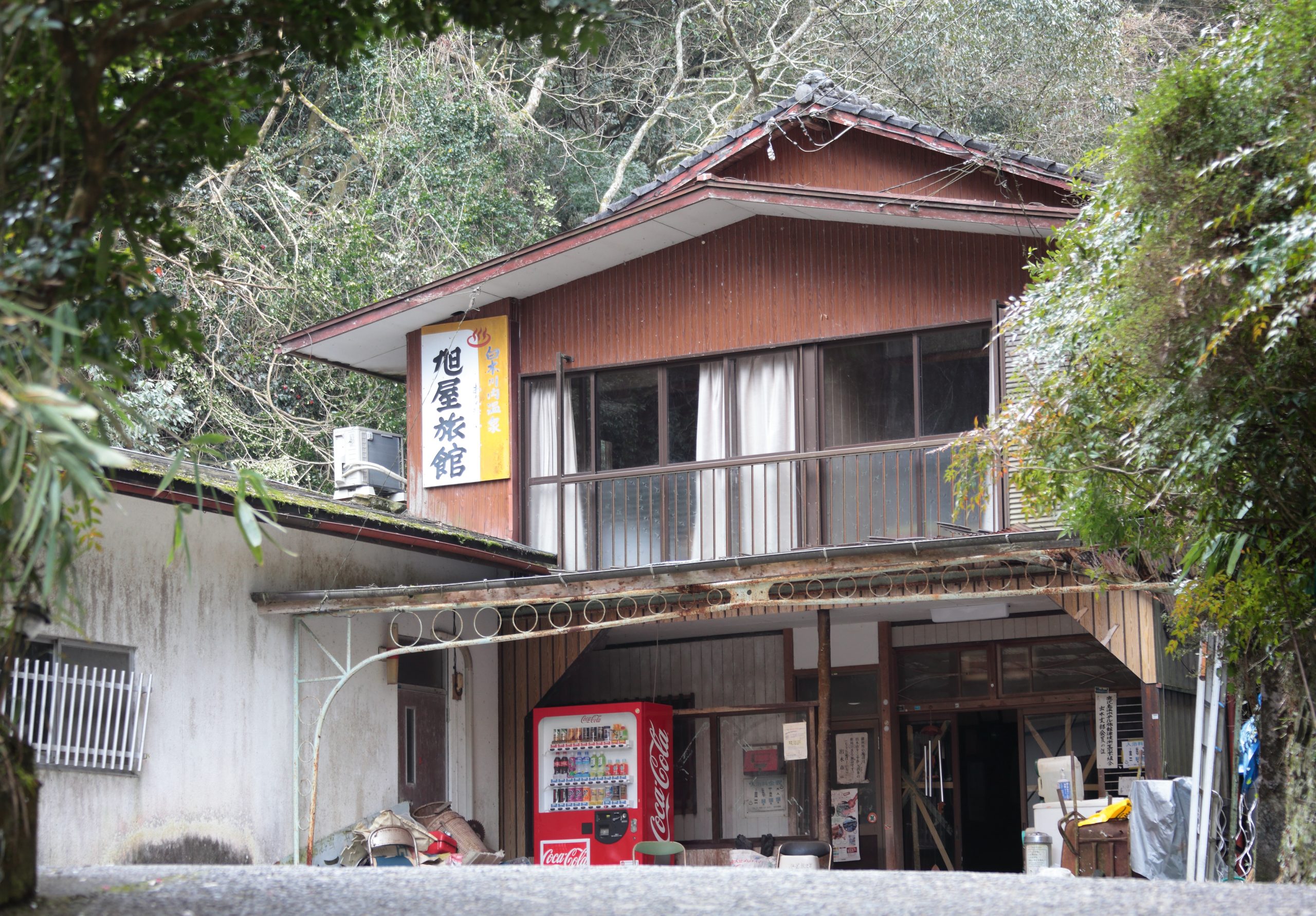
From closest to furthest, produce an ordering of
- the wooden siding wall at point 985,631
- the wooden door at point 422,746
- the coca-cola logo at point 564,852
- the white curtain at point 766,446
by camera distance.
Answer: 1. the wooden door at point 422,746
2. the white curtain at point 766,446
3. the coca-cola logo at point 564,852
4. the wooden siding wall at point 985,631

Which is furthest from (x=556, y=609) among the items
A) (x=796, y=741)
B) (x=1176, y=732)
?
(x=1176, y=732)

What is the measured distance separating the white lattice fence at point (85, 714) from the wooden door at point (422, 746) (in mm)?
2910

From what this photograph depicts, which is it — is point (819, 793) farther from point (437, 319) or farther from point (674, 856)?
point (437, 319)

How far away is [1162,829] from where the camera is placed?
10859 mm

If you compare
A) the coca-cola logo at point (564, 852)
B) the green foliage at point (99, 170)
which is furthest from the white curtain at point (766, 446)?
the green foliage at point (99, 170)

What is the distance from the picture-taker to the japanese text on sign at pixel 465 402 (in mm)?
14055

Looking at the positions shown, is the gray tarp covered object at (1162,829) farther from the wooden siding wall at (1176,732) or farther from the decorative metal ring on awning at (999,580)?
the decorative metal ring on awning at (999,580)

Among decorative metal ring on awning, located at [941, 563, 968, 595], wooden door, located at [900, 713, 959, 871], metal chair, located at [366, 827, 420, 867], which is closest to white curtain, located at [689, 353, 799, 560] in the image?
decorative metal ring on awning, located at [941, 563, 968, 595]

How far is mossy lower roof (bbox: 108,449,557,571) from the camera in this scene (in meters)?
9.73

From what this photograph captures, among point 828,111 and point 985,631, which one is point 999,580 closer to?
point 985,631

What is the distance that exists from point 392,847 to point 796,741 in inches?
160

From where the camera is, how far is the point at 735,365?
13.5 m

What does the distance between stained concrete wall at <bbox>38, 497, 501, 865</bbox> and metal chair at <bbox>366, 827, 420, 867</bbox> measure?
38 cm

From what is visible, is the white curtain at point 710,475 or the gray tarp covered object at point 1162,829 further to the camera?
the white curtain at point 710,475
